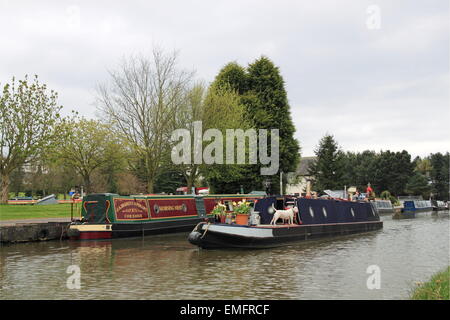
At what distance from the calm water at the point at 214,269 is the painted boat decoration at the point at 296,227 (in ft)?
1.60

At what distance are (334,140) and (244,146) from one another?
28.3 m

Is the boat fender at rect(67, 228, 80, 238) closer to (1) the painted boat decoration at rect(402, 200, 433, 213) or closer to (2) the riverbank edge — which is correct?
(2) the riverbank edge

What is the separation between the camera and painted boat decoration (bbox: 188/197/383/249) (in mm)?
20281

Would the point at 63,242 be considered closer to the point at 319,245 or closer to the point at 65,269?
the point at 65,269

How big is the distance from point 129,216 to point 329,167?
149ft

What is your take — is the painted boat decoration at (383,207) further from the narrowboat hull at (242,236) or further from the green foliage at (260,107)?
the narrowboat hull at (242,236)

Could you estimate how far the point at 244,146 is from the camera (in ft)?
144

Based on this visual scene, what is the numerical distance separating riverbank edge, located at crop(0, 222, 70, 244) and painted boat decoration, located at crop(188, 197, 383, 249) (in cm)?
790

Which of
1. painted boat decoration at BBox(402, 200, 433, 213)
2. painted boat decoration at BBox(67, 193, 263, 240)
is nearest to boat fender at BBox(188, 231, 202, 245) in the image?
painted boat decoration at BBox(67, 193, 263, 240)

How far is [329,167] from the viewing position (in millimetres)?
67500

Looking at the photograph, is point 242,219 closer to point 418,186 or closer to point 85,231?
point 85,231

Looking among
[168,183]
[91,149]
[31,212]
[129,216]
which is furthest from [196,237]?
[168,183]

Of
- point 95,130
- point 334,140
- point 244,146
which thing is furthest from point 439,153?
point 95,130

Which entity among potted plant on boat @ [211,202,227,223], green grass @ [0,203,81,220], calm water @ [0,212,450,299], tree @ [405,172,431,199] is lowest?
calm water @ [0,212,450,299]
